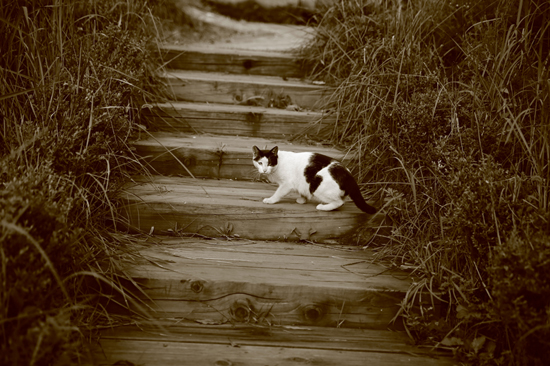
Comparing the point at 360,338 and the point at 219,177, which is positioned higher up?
the point at 219,177

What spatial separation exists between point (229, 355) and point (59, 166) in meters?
1.11

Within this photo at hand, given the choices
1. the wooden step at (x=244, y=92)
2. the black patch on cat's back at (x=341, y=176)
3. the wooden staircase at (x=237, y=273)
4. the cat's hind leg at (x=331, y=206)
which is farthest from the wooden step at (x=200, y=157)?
the wooden step at (x=244, y=92)

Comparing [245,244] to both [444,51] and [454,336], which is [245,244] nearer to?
[454,336]

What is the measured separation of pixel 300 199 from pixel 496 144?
1.07 metres

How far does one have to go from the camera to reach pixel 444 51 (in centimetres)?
356

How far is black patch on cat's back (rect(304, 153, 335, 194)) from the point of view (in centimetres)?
291

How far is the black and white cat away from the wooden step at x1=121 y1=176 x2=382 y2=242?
0.09 meters

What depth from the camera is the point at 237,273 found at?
2252 mm

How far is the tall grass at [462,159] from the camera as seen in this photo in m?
1.87

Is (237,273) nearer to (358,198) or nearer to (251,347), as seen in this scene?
(251,347)

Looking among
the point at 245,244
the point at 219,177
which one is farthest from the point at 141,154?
Result: the point at 245,244

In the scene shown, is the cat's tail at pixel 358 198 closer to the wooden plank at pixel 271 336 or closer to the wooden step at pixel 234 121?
the wooden plank at pixel 271 336

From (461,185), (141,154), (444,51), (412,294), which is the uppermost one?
(444,51)

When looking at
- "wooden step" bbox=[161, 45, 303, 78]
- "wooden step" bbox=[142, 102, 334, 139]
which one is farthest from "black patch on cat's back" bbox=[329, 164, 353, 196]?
"wooden step" bbox=[161, 45, 303, 78]
